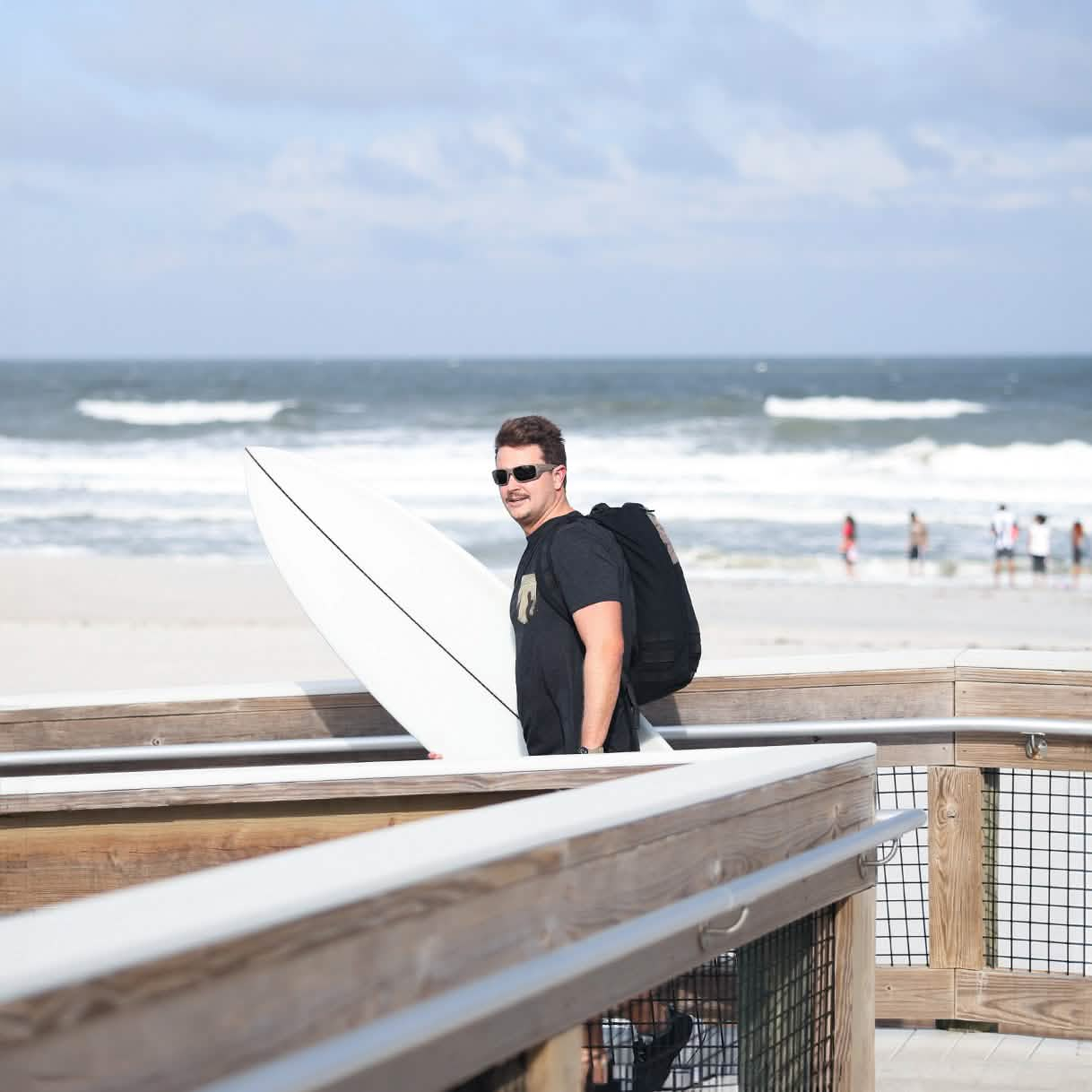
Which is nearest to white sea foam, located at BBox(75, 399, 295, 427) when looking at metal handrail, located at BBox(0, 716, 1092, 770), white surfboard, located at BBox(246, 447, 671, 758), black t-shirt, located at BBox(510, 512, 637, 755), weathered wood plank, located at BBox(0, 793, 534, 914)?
white surfboard, located at BBox(246, 447, 671, 758)

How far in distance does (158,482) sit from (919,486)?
16779 mm

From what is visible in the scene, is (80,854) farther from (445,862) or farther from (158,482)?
(158,482)

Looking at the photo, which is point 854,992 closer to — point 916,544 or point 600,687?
point 600,687

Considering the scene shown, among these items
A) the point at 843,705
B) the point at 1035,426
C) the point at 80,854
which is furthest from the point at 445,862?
the point at 1035,426

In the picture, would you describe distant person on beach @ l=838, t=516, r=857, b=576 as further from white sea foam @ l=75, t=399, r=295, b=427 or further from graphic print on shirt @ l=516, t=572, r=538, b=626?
white sea foam @ l=75, t=399, r=295, b=427

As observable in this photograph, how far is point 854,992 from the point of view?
2.06 metres

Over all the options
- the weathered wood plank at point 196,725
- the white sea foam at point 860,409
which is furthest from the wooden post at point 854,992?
the white sea foam at point 860,409

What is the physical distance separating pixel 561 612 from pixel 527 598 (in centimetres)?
12

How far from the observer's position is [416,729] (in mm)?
3291

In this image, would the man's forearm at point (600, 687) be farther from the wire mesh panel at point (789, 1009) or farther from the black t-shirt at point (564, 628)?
the wire mesh panel at point (789, 1009)

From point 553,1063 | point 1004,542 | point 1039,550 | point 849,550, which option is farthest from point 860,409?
point 553,1063

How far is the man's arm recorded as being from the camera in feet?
9.11

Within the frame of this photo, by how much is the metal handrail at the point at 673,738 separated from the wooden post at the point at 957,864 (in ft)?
0.43

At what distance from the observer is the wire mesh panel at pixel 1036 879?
3.38 meters
